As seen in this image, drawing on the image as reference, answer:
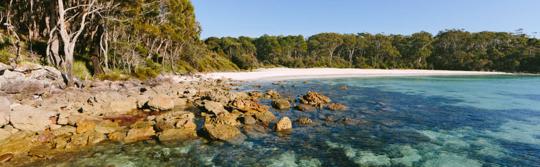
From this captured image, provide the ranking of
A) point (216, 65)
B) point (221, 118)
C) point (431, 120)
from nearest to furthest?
point (221, 118) < point (431, 120) < point (216, 65)

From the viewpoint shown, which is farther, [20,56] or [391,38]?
[391,38]

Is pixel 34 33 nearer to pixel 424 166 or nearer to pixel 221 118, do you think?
pixel 221 118

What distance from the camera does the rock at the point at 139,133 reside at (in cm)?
1515

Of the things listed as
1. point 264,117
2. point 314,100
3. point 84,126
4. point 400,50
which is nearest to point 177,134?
point 84,126

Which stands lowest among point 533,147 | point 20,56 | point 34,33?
point 533,147

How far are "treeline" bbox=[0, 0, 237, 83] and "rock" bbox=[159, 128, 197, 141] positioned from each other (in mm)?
15930

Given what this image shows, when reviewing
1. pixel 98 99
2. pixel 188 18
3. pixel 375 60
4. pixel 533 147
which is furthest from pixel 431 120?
pixel 375 60

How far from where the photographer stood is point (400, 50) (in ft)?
422

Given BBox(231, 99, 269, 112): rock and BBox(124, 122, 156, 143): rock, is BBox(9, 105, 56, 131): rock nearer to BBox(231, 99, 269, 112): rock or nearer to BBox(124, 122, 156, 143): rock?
BBox(124, 122, 156, 143): rock

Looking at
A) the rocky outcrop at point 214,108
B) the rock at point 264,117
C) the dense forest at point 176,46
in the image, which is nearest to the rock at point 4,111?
the rocky outcrop at point 214,108

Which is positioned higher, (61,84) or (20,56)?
(20,56)

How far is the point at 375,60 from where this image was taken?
117 m

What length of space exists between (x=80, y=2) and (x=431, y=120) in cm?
3275

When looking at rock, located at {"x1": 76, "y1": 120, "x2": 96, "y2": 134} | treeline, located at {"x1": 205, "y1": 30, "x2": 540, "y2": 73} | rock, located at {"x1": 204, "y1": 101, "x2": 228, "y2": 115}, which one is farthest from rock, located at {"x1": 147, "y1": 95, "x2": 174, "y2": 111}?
treeline, located at {"x1": 205, "y1": 30, "x2": 540, "y2": 73}
